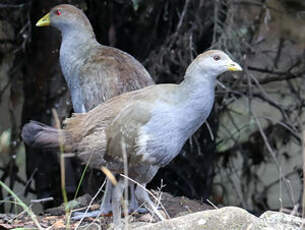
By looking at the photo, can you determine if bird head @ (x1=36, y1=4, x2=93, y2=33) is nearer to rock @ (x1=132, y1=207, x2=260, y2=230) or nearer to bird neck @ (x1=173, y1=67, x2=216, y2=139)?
bird neck @ (x1=173, y1=67, x2=216, y2=139)

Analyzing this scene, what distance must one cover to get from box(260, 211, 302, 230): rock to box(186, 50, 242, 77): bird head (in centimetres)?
111

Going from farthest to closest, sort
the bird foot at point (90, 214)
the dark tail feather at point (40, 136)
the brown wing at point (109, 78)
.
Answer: the brown wing at point (109, 78)
the bird foot at point (90, 214)
the dark tail feather at point (40, 136)

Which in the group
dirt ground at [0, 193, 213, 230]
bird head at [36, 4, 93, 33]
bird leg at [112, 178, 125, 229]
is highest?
bird head at [36, 4, 93, 33]

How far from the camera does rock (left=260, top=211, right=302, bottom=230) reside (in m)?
4.16

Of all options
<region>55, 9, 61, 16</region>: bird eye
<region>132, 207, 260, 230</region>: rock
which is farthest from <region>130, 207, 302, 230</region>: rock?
<region>55, 9, 61, 16</region>: bird eye

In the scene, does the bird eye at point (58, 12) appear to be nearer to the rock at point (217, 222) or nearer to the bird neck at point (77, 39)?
the bird neck at point (77, 39)

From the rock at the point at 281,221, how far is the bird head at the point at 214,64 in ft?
3.64

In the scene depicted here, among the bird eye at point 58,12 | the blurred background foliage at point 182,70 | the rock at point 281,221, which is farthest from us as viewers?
the blurred background foliage at point 182,70

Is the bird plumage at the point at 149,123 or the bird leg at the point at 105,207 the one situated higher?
the bird plumage at the point at 149,123

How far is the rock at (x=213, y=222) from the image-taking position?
3.96m

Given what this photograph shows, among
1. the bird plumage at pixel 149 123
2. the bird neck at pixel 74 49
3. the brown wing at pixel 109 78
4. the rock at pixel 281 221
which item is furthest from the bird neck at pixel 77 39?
the rock at pixel 281 221

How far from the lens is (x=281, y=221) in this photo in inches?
171

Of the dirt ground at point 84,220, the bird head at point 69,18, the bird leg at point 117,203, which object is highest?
the bird head at point 69,18

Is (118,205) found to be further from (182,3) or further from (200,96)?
(182,3)
